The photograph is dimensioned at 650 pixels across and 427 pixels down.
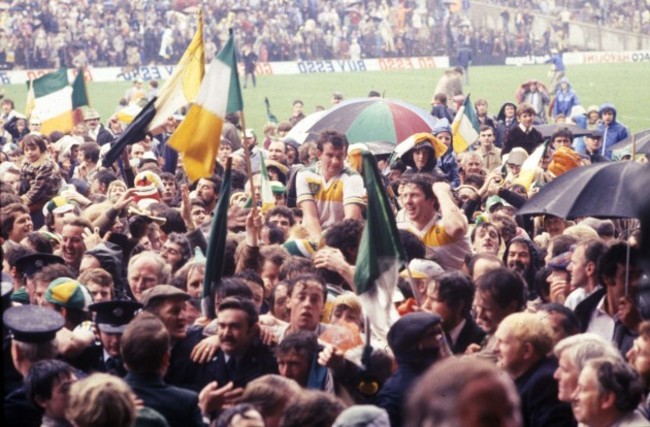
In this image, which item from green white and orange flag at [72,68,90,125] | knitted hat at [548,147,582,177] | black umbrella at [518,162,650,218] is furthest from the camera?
green white and orange flag at [72,68,90,125]

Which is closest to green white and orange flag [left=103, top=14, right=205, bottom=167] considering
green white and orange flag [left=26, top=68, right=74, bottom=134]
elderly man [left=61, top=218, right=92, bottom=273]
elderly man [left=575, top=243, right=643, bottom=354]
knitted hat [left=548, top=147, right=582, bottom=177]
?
elderly man [left=61, top=218, right=92, bottom=273]

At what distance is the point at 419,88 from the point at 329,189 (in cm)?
3226

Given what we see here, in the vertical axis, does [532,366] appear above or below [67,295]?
below

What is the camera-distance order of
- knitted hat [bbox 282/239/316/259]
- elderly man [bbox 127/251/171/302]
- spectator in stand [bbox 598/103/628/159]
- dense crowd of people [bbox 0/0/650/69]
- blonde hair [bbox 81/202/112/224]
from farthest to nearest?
1. dense crowd of people [bbox 0/0/650/69]
2. spectator in stand [bbox 598/103/628/159]
3. blonde hair [bbox 81/202/112/224]
4. knitted hat [bbox 282/239/316/259]
5. elderly man [bbox 127/251/171/302]

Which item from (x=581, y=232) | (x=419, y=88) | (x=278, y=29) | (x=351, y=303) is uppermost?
(x=351, y=303)

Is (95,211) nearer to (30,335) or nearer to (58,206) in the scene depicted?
(58,206)

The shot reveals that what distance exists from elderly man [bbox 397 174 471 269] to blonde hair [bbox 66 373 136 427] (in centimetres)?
371

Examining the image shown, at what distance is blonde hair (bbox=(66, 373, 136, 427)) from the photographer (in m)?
4.96

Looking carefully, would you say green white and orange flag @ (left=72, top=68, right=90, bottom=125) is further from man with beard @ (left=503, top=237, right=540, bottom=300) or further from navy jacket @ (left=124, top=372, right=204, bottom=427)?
navy jacket @ (left=124, top=372, right=204, bottom=427)

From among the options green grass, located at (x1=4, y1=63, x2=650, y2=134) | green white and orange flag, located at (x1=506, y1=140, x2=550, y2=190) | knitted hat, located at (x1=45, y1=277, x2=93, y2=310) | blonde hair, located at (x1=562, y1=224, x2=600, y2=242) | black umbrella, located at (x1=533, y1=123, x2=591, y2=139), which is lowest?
green grass, located at (x1=4, y1=63, x2=650, y2=134)

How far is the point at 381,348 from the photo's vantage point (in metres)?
6.39

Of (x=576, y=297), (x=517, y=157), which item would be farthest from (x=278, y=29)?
(x=576, y=297)

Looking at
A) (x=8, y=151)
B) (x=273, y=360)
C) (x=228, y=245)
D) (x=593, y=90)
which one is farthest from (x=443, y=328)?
(x=593, y=90)

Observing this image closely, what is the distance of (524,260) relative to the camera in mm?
8828
